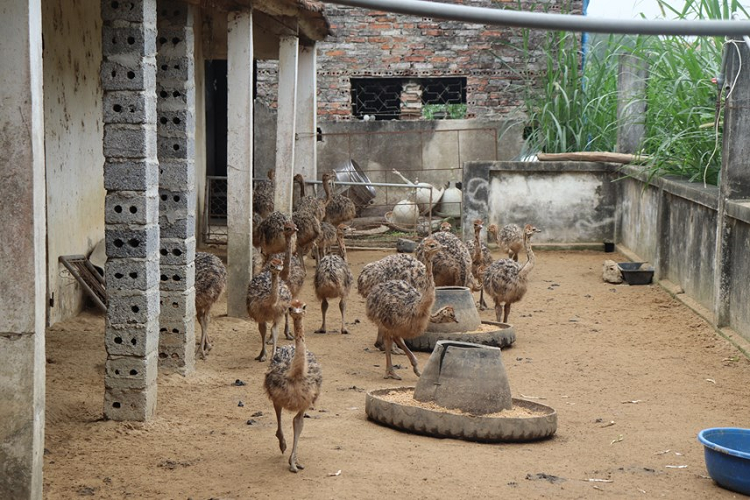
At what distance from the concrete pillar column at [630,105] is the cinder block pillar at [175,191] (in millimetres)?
9426

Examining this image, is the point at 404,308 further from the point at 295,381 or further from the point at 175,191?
the point at 295,381

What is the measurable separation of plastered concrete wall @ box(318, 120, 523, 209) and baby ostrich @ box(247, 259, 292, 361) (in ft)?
37.5

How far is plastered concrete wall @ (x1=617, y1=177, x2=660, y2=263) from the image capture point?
15.1m

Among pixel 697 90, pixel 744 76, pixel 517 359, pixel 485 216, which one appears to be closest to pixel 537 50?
pixel 485 216

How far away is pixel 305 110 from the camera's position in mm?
17828

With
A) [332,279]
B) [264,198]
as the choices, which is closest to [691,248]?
[332,279]

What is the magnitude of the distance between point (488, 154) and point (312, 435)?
1453 cm

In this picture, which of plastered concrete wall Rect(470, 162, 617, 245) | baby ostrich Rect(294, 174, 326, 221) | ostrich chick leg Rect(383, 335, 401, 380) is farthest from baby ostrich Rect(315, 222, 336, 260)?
ostrich chick leg Rect(383, 335, 401, 380)

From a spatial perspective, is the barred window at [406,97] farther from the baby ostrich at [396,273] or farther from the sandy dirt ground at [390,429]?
the baby ostrich at [396,273]

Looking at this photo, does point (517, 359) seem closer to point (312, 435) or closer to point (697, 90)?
point (312, 435)

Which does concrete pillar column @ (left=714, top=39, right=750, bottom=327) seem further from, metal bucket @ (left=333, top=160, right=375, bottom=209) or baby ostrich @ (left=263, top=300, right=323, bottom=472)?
metal bucket @ (left=333, top=160, right=375, bottom=209)

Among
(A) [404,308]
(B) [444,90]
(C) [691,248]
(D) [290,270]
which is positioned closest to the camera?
(A) [404,308]

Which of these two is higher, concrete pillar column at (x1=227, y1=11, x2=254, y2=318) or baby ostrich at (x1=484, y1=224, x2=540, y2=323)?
concrete pillar column at (x1=227, y1=11, x2=254, y2=318)

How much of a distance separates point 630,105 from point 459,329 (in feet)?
27.0
